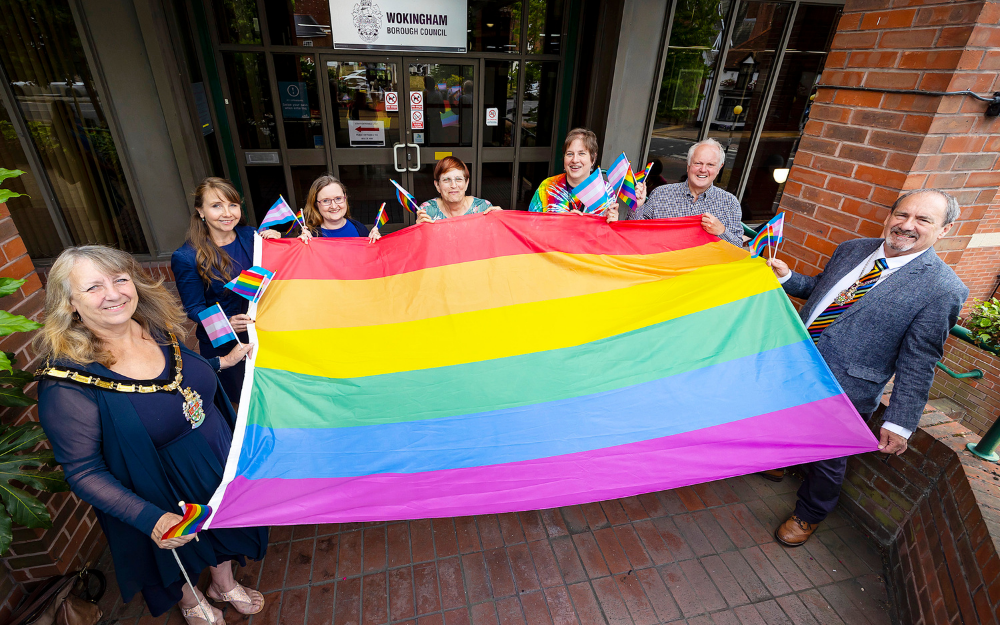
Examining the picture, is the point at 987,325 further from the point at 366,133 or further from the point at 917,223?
the point at 366,133

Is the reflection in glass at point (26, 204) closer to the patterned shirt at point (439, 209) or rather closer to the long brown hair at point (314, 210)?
the long brown hair at point (314, 210)

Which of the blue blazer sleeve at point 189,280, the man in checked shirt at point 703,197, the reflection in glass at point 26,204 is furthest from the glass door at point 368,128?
the man in checked shirt at point 703,197

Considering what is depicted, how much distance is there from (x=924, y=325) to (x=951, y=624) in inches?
52.6

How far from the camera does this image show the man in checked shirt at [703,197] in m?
3.19

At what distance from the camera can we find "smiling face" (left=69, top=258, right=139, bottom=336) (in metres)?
1.70

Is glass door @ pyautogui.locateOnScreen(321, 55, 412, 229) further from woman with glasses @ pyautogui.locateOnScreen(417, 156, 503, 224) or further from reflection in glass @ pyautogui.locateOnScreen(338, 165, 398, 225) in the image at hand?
woman with glasses @ pyautogui.locateOnScreen(417, 156, 503, 224)

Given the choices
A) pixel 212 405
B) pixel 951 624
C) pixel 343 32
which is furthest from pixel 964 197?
pixel 343 32

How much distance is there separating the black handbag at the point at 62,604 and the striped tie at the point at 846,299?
3.83 metres

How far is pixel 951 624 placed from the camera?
210cm

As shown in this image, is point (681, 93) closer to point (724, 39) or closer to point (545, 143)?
point (724, 39)

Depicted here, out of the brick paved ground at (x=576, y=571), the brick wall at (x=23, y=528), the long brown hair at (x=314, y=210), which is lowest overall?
the brick paved ground at (x=576, y=571)

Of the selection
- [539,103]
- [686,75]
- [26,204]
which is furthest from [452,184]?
[26,204]

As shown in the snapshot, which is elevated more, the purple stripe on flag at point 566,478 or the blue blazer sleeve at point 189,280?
the blue blazer sleeve at point 189,280

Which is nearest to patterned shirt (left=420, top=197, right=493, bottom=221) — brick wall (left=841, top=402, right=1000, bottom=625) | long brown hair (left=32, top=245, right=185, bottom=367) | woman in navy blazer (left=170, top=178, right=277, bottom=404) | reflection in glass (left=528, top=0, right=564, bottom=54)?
woman in navy blazer (left=170, top=178, right=277, bottom=404)
